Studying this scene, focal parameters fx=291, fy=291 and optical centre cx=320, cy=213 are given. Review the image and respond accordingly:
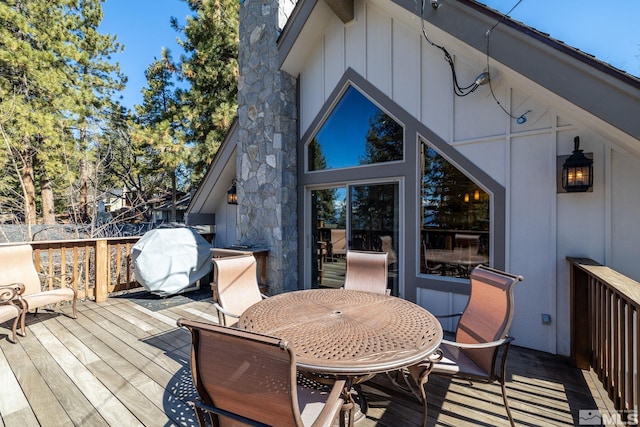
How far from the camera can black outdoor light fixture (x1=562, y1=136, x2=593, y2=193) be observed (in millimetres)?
3037

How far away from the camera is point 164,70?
1268 centimetres

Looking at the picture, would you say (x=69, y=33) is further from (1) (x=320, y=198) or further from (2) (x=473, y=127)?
(2) (x=473, y=127)

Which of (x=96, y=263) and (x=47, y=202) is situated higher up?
(x=47, y=202)

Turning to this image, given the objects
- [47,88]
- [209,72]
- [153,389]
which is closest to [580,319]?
[153,389]

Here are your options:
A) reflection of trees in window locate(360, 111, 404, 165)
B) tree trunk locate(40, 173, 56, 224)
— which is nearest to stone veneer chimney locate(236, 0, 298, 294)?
reflection of trees in window locate(360, 111, 404, 165)

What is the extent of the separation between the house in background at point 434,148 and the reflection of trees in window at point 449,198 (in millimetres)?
14

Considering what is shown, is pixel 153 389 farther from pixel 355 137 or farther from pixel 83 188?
pixel 83 188

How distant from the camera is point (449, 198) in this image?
398 centimetres

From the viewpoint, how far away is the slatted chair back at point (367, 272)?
137 inches

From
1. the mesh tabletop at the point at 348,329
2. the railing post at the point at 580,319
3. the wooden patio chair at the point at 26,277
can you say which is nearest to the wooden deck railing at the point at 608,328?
the railing post at the point at 580,319

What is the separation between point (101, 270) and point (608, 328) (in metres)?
6.89

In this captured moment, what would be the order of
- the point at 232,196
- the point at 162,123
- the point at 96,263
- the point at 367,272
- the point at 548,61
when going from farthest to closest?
1. the point at 162,123
2. the point at 232,196
3. the point at 96,263
4. the point at 367,272
5. the point at 548,61

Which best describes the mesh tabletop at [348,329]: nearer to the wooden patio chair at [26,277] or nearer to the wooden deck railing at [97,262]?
the wooden patio chair at [26,277]

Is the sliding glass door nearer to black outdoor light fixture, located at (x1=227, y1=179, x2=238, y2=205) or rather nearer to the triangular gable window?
the triangular gable window
